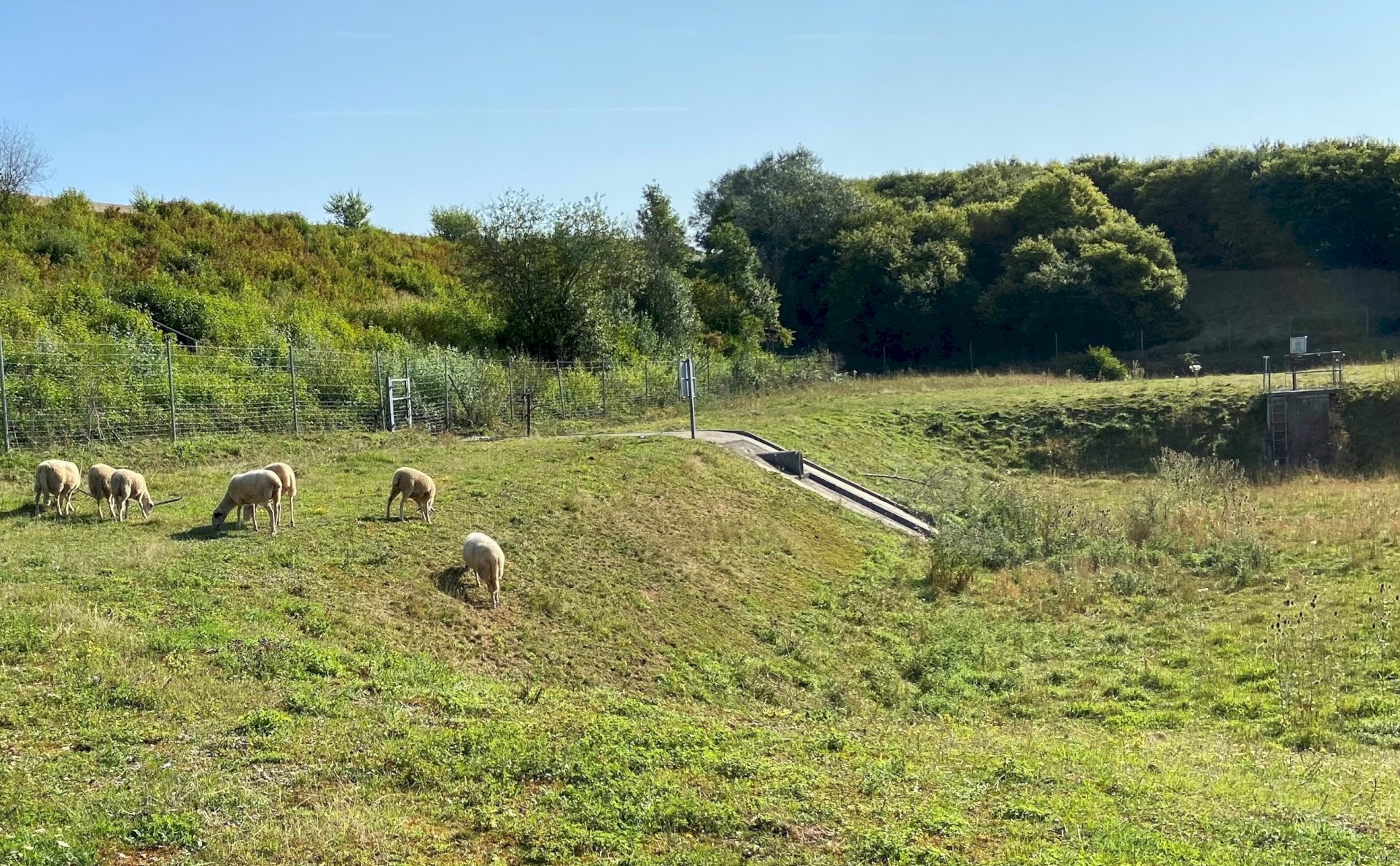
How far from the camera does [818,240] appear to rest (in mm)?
68375

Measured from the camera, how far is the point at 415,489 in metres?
16.0

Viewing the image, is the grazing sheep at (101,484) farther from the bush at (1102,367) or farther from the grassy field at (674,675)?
the bush at (1102,367)

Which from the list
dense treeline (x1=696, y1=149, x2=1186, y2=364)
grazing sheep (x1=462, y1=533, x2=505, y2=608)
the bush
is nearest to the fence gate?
grazing sheep (x1=462, y1=533, x2=505, y2=608)

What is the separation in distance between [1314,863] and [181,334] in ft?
99.0

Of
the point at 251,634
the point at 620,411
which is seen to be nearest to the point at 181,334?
the point at 620,411

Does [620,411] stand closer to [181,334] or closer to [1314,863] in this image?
[181,334]

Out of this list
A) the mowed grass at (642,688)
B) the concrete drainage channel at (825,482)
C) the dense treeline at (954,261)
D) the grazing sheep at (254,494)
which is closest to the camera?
the mowed grass at (642,688)

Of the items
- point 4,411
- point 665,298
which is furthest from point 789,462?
point 665,298

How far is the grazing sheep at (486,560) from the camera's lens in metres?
13.3

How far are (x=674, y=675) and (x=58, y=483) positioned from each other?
9.59 meters

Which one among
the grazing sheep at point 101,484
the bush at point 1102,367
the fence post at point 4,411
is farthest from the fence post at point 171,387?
the bush at point 1102,367

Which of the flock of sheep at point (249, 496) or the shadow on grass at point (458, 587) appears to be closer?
the shadow on grass at point (458, 587)

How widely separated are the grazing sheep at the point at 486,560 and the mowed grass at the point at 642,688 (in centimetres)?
35

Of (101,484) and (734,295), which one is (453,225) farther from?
(101,484)
